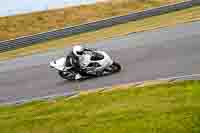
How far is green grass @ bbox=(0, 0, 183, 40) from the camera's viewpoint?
1272 inches

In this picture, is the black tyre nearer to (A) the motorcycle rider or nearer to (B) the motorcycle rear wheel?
(A) the motorcycle rider

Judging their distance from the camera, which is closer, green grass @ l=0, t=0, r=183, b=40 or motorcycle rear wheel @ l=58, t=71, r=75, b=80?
motorcycle rear wheel @ l=58, t=71, r=75, b=80

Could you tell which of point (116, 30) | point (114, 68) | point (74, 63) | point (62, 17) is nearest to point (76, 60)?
point (74, 63)

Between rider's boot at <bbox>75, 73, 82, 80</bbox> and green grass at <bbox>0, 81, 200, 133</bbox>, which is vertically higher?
green grass at <bbox>0, 81, 200, 133</bbox>

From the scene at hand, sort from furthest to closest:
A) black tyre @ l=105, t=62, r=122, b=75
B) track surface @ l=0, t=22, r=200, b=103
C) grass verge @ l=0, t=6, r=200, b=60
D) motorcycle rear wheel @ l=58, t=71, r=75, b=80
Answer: grass verge @ l=0, t=6, r=200, b=60 < motorcycle rear wheel @ l=58, t=71, r=75, b=80 < black tyre @ l=105, t=62, r=122, b=75 < track surface @ l=0, t=22, r=200, b=103

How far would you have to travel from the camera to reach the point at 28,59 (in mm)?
21516

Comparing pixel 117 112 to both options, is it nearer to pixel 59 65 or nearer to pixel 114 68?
pixel 114 68

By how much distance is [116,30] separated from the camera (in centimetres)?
2650

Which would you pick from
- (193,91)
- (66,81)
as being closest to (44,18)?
(66,81)

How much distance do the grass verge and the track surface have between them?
2143 mm

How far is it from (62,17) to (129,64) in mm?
19806

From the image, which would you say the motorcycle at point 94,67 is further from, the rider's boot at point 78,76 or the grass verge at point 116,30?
the grass verge at point 116,30

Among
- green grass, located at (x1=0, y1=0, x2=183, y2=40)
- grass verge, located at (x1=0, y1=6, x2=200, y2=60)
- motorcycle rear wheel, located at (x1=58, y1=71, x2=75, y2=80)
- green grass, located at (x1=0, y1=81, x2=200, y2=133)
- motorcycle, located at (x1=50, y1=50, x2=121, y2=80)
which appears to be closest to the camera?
green grass, located at (x1=0, y1=81, x2=200, y2=133)

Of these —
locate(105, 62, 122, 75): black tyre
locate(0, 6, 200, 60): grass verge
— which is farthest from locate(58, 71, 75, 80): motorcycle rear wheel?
locate(0, 6, 200, 60): grass verge
